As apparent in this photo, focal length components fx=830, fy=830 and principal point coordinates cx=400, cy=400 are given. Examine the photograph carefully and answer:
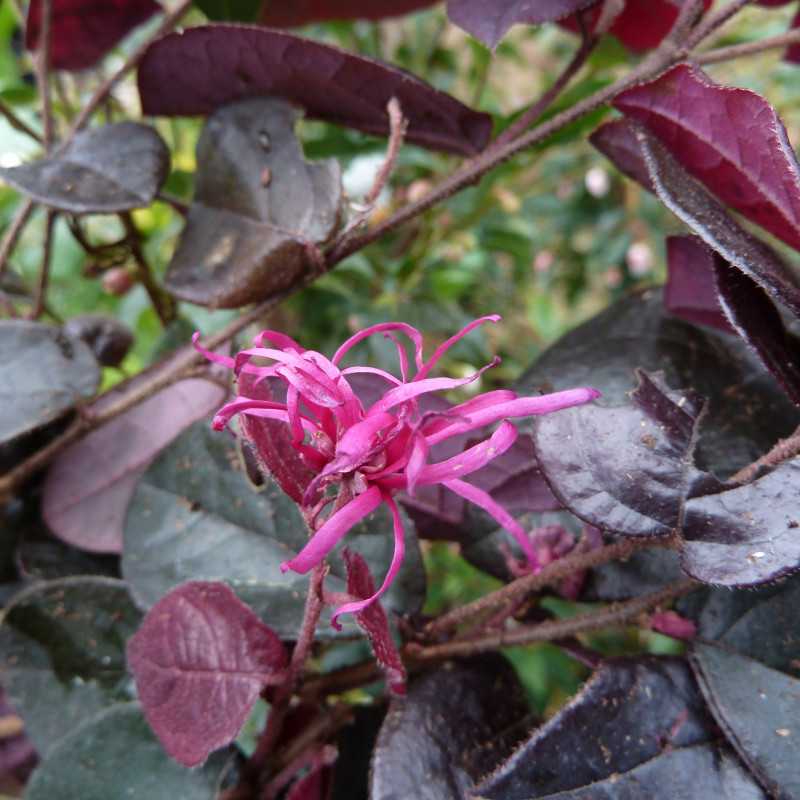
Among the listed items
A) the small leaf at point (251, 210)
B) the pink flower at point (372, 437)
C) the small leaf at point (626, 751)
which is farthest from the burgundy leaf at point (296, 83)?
the small leaf at point (626, 751)

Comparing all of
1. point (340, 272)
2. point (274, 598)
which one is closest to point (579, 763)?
point (274, 598)

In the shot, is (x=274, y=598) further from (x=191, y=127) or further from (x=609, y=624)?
(x=191, y=127)

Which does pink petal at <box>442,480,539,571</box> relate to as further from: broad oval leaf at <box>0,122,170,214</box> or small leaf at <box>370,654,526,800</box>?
broad oval leaf at <box>0,122,170,214</box>

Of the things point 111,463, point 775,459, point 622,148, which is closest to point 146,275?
point 111,463

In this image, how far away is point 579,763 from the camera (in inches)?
13.2

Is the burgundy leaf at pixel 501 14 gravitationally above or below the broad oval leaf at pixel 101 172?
above

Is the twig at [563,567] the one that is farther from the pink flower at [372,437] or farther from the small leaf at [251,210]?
the small leaf at [251,210]

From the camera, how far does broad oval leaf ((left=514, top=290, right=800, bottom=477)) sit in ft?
1.49

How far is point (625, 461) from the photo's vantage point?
34 centimetres

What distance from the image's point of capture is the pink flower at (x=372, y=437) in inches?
11.5

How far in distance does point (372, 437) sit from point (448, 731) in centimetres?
18

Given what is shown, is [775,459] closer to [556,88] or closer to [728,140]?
[728,140]

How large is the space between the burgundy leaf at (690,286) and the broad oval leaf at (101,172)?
0.32m

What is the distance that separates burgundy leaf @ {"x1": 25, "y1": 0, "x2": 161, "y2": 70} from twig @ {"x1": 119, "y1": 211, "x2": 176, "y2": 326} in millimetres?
159
